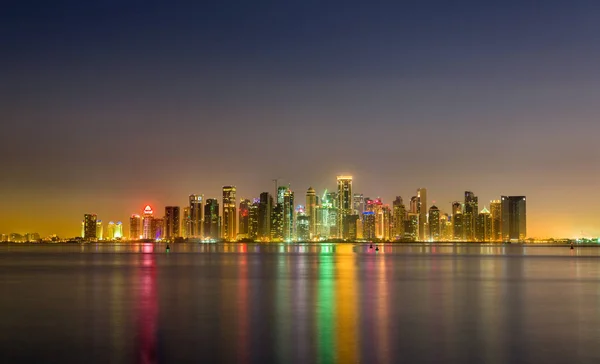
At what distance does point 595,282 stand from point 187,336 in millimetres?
47719

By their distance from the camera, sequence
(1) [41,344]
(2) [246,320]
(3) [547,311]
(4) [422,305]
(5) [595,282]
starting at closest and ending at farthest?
(1) [41,344], (2) [246,320], (3) [547,311], (4) [422,305], (5) [595,282]

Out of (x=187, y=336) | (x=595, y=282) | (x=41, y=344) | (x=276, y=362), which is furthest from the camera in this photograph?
(x=595, y=282)

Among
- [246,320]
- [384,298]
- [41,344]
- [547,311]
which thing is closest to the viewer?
[41,344]

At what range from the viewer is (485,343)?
2711cm

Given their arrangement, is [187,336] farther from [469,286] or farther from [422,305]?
[469,286]

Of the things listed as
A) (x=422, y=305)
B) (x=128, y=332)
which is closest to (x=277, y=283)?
(x=422, y=305)

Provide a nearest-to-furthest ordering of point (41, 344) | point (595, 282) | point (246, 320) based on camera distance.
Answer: point (41, 344) < point (246, 320) < point (595, 282)

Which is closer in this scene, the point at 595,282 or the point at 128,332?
the point at 128,332

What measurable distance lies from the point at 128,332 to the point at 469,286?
3497cm

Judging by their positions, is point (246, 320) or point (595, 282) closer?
point (246, 320)

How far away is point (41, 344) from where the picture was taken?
2698 centimetres

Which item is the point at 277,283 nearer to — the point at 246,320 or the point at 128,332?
the point at 246,320

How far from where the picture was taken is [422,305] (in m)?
42.0

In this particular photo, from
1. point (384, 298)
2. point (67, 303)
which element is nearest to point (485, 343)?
point (384, 298)
